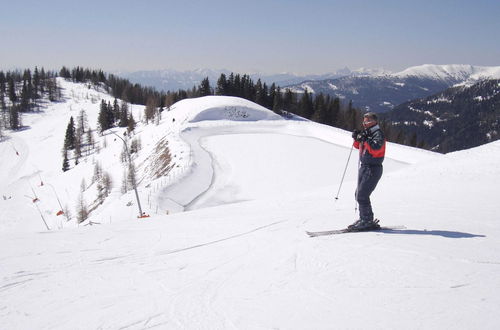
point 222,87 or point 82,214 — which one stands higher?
point 222,87

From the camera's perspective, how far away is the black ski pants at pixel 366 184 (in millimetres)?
7023

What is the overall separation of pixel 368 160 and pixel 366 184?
1.88 ft

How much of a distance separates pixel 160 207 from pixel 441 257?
1678 centimetres

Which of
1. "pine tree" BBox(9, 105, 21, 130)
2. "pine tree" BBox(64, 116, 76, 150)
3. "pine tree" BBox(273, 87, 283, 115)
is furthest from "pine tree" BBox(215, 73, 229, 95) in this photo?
"pine tree" BBox(9, 105, 21, 130)

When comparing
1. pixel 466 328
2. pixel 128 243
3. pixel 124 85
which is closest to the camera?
pixel 466 328

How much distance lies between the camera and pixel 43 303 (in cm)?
438

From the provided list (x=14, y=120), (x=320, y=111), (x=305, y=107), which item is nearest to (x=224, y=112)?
(x=320, y=111)

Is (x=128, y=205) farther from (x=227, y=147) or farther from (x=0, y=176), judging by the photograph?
(x=0, y=176)

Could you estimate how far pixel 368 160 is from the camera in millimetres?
6969

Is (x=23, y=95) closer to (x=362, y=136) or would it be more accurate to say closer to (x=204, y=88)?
(x=204, y=88)

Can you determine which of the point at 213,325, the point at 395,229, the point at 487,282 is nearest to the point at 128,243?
the point at 213,325

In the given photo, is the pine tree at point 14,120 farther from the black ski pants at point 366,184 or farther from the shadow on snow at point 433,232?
the shadow on snow at point 433,232

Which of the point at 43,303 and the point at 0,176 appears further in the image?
the point at 0,176

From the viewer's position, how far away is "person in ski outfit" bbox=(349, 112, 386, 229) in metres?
6.84
